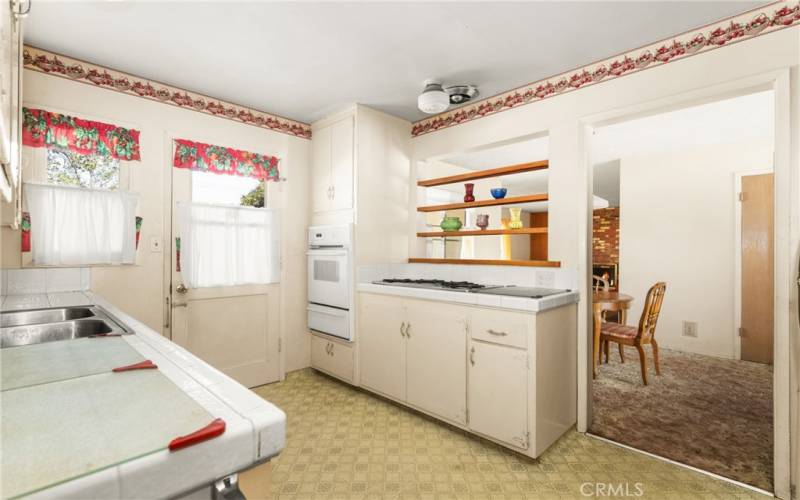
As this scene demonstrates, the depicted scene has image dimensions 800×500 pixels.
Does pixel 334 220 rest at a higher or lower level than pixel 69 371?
higher

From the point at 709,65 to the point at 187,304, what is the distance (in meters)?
3.79

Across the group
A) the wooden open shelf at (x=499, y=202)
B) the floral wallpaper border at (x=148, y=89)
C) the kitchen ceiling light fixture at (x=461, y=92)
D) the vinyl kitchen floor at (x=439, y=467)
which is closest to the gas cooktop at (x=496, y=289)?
the wooden open shelf at (x=499, y=202)

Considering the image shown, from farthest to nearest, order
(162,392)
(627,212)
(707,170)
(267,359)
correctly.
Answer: (627,212) < (707,170) < (267,359) < (162,392)

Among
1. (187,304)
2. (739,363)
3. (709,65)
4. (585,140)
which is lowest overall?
(739,363)

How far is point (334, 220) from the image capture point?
3.43m

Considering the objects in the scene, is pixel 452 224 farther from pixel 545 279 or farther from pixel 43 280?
pixel 43 280

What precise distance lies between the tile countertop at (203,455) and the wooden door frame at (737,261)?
5.31 meters

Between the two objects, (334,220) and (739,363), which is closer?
(334,220)

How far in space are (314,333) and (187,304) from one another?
44.8 inches

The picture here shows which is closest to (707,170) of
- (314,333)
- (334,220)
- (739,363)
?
(739,363)

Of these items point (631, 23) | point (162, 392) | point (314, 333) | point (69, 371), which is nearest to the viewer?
point (162, 392)

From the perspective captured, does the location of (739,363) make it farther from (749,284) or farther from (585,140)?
(585,140)

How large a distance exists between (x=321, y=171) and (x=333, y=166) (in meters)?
0.20

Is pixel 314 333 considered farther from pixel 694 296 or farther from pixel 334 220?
pixel 694 296
